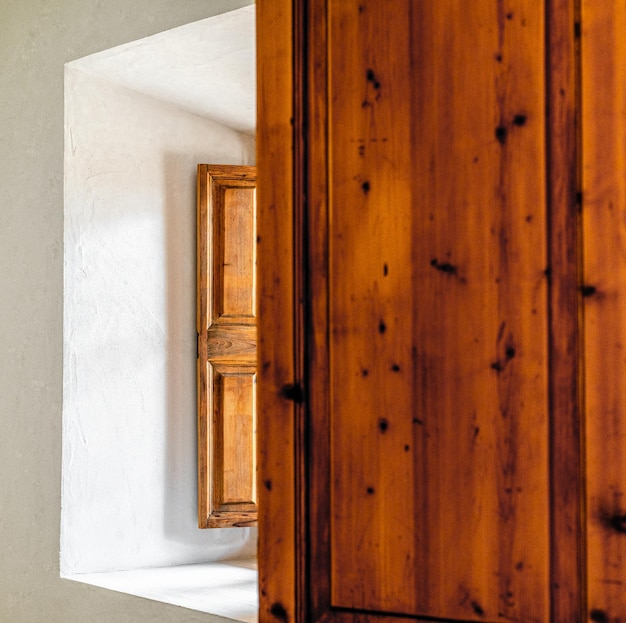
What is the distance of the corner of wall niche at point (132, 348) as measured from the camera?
2645mm

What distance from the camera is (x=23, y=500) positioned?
107 inches

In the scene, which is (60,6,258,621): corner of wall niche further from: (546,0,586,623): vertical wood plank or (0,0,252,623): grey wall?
(546,0,586,623): vertical wood plank

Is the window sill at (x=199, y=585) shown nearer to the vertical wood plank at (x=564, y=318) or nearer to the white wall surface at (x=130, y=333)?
the white wall surface at (x=130, y=333)

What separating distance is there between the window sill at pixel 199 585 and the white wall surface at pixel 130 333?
0.23ft

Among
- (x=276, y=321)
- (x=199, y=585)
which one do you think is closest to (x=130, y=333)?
(x=199, y=585)

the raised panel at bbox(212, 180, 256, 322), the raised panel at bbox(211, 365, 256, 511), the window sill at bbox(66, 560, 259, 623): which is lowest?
the window sill at bbox(66, 560, 259, 623)

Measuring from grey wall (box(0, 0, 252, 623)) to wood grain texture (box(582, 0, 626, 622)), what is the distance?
1.62 metres

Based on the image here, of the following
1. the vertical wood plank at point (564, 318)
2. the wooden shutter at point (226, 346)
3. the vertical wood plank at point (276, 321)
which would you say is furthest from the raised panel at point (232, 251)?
the vertical wood plank at point (564, 318)

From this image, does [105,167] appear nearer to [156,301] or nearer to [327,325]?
[156,301]

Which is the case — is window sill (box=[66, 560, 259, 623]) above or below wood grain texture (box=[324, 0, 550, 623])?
below

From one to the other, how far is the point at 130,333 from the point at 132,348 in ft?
0.17

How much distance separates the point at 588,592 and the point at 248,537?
1.90 metres

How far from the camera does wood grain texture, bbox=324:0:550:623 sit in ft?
4.42

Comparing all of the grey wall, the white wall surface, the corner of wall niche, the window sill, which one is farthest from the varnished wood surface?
the white wall surface
